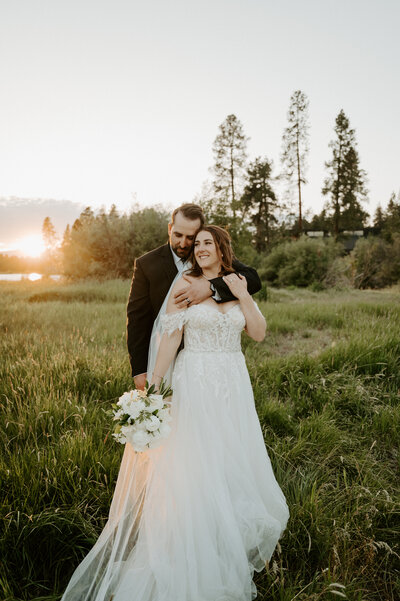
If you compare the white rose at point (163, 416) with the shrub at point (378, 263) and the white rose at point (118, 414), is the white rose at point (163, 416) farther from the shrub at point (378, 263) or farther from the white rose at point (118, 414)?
the shrub at point (378, 263)

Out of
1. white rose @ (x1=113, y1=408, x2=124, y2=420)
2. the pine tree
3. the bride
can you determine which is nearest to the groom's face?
the bride

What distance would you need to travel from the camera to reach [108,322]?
27.1ft

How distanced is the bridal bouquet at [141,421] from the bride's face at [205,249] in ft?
3.70

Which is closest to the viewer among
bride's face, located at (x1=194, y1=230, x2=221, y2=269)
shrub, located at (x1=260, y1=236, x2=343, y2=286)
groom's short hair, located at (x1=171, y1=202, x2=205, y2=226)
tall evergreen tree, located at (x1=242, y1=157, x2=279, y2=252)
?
bride's face, located at (x1=194, y1=230, x2=221, y2=269)

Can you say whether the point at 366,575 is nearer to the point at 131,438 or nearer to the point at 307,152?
the point at 131,438

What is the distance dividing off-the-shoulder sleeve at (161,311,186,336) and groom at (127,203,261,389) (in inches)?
28.4

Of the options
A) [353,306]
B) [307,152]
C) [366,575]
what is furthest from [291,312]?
[307,152]

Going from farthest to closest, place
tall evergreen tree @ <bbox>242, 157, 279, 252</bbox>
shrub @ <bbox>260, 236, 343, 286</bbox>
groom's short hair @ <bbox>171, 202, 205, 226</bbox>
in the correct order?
→ tall evergreen tree @ <bbox>242, 157, 279, 252</bbox>, shrub @ <bbox>260, 236, 343, 286</bbox>, groom's short hair @ <bbox>171, 202, 205, 226</bbox>

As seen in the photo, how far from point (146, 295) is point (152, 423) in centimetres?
167

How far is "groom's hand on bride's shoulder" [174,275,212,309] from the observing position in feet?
9.13

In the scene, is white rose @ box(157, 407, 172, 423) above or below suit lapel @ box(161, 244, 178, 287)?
below

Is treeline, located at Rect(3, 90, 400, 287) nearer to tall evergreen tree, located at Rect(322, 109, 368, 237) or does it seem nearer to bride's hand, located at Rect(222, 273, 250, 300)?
tall evergreen tree, located at Rect(322, 109, 368, 237)

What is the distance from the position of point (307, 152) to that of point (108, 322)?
1306 inches

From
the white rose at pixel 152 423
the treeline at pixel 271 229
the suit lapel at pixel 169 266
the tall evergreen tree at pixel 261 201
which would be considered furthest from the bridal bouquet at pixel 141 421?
the tall evergreen tree at pixel 261 201
